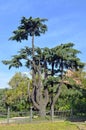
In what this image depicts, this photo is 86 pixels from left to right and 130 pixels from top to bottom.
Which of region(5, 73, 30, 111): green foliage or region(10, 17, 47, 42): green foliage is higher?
region(10, 17, 47, 42): green foliage

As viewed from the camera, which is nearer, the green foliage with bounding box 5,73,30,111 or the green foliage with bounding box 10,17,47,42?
the green foliage with bounding box 10,17,47,42

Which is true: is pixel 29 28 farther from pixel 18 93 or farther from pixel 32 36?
pixel 18 93

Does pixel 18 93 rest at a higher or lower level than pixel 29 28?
lower

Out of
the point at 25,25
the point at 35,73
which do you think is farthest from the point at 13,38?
the point at 35,73

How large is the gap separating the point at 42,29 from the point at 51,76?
5216mm

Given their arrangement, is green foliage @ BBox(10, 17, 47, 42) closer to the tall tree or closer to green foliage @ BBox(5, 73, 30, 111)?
the tall tree

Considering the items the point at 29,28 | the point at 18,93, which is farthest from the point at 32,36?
the point at 18,93

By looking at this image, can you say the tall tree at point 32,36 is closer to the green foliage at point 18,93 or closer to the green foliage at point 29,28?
the green foliage at point 29,28

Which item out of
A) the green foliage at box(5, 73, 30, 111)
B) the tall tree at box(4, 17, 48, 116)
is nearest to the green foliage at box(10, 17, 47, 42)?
the tall tree at box(4, 17, 48, 116)

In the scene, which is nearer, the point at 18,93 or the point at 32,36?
the point at 32,36

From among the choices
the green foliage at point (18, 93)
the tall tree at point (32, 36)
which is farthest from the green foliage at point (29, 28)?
the green foliage at point (18, 93)

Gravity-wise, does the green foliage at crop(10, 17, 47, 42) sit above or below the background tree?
above

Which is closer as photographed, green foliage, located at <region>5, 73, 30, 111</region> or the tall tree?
the tall tree

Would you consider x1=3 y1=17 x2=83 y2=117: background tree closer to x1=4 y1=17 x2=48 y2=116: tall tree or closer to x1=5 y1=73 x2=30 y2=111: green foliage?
x1=4 y1=17 x2=48 y2=116: tall tree
